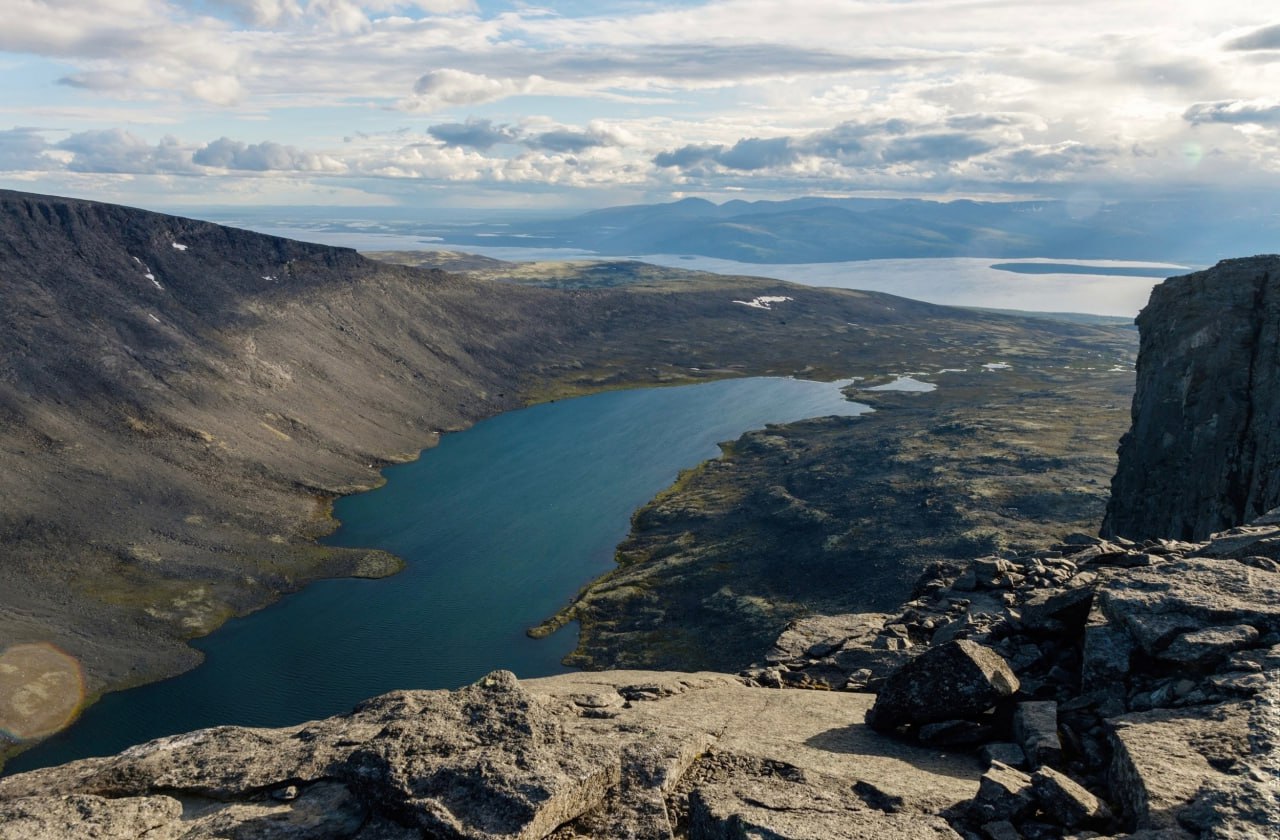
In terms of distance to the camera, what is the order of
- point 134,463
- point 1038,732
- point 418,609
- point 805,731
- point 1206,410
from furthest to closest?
1. point 134,463
2. point 418,609
3. point 1206,410
4. point 805,731
5. point 1038,732

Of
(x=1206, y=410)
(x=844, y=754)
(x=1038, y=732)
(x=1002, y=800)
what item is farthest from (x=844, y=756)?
(x=1206, y=410)

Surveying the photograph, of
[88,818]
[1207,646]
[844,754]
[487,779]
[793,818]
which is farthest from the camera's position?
[844,754]

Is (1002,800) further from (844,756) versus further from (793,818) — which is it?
(844,756)

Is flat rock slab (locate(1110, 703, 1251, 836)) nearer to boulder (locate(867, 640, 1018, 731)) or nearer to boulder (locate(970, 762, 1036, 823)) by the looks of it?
boulder (locate(970, 762, 1036, 823))

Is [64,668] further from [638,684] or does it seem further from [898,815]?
[898,815]

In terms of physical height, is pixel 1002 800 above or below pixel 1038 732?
above

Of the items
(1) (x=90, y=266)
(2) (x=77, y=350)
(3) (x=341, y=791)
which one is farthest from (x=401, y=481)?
(3) (x=341, y=791)
